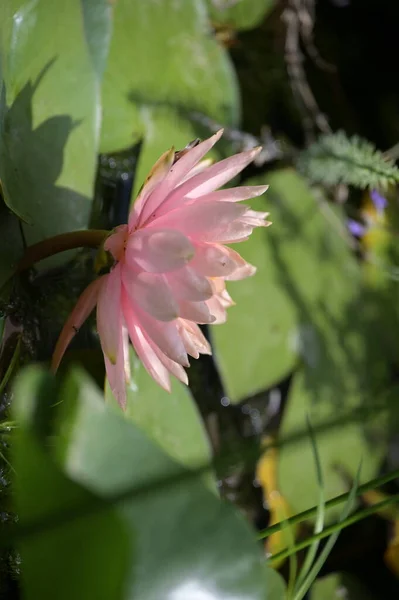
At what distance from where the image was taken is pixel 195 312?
0.36 metres

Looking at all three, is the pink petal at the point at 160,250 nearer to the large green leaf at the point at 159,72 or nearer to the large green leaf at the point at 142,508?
the large green leaf at the point at 142,508

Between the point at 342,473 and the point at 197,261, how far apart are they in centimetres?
50

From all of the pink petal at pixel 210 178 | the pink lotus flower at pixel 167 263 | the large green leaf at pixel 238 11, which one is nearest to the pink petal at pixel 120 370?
the pink lotus flower at pixel 167 263

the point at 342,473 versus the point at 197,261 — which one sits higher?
the point at 197,261

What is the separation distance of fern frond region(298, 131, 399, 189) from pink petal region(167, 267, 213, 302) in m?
0.26

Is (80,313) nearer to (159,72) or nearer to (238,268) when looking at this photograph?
(238,268)

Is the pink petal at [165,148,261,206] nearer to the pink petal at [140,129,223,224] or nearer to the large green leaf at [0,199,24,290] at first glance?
the pink petal at [140,129,223,224]

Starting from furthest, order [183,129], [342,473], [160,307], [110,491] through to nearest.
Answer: [342,473]
[183,129]
[160,307]
[110,491]

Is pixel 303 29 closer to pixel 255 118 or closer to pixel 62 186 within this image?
pixel 255 118

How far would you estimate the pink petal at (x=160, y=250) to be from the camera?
322 mm

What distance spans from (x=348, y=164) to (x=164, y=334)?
346 millimetres

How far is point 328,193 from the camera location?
0.78m

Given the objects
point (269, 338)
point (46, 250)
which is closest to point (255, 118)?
point (269, 338)

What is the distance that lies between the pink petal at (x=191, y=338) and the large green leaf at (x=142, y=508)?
15 cm
